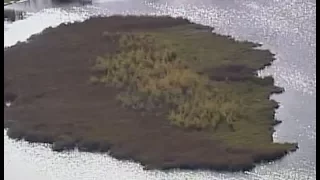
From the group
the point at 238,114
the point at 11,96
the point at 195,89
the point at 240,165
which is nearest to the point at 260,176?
the point at 240,165

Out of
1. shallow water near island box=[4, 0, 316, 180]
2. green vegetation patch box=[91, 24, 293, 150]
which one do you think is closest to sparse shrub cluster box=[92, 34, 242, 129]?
green vegetation patch box=[91, 24, 293, 150]

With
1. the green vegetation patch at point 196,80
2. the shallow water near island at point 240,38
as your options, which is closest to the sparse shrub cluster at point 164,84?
the green vegetation patch at point 196,80

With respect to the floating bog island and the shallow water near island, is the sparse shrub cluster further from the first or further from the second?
the shallow water near island

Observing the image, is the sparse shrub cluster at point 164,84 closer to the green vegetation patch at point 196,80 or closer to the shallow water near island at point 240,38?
the green vegetation patch at point 196,80

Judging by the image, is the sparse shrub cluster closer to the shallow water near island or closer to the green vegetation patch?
the green vegetation patch

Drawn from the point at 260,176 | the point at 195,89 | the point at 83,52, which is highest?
the point at 83,52

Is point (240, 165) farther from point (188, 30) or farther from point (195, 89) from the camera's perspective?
point (188, 30)
